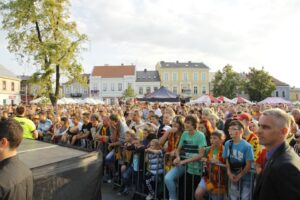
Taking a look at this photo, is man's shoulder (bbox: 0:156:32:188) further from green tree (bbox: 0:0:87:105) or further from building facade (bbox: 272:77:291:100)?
building facade (bbox: 272:77:291:100)

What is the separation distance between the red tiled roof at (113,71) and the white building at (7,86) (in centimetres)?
2357

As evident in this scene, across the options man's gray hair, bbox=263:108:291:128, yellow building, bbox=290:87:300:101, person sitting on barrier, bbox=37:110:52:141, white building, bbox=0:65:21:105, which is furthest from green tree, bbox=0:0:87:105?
yellow building, bbox=290:87:300:101

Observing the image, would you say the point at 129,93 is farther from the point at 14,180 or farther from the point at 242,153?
the point at 14,180

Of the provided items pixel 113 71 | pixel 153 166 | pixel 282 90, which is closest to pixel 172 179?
pixel 153 166

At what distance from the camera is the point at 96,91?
80.8 meters

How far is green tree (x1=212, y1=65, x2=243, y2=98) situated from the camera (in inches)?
2451

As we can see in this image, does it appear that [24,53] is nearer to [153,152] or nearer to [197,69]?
[153,152]

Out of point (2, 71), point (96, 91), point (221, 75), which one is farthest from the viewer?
point (96, 91)

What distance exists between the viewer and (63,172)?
389cm

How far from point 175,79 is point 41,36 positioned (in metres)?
64.6

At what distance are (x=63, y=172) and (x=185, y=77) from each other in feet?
267

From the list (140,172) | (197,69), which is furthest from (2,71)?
(140,172)

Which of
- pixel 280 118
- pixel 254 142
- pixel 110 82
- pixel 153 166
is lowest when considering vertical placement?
pixel 153 166

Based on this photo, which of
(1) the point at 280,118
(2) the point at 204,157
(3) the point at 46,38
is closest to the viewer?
(1) the point at 280,118
